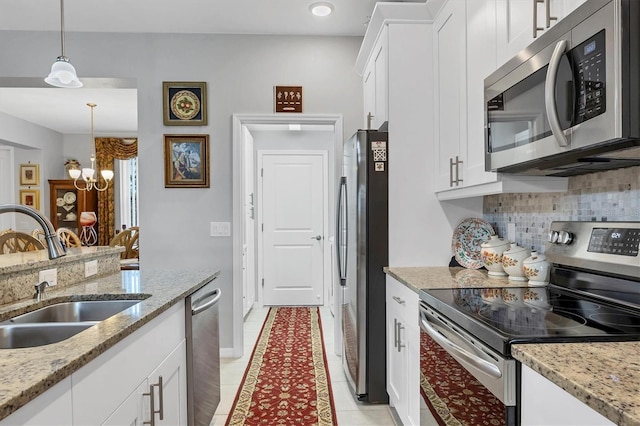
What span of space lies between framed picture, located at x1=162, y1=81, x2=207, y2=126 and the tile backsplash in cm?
226

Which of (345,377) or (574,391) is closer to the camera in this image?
(574,391)

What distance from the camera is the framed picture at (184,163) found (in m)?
3.21

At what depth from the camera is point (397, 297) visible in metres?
2.09

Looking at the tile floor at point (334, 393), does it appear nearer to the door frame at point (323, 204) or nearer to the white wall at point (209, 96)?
the white wall at point (209, 96)

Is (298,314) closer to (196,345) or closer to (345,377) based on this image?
(345,377)

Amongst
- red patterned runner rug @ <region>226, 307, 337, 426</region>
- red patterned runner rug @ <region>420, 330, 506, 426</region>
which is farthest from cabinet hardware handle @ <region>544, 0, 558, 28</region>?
red patterned runner rug @ <region>226, 307, 337, 426</region>

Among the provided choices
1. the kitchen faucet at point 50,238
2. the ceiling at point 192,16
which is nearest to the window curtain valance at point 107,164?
the ceiling at point 192,16

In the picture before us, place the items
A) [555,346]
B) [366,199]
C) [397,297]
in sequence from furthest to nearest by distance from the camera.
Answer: [366,199], [397,297], [555,346]

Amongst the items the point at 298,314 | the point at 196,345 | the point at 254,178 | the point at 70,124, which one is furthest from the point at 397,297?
the point at 70,124

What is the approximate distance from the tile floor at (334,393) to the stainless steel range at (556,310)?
0.95 meters

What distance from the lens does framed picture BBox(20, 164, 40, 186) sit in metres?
6.39

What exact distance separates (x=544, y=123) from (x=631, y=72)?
0.33m

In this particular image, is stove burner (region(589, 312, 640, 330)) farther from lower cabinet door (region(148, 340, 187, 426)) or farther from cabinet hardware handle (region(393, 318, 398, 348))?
lower cabinet door (region(148, 340, 187, 426))

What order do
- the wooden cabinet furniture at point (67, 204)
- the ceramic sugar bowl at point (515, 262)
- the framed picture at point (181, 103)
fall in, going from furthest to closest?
the wooden cabinet furniture at point (67, 204) → the framed picture at point (181, 103) → the ceramic sugar bowl at point (515, 262)
